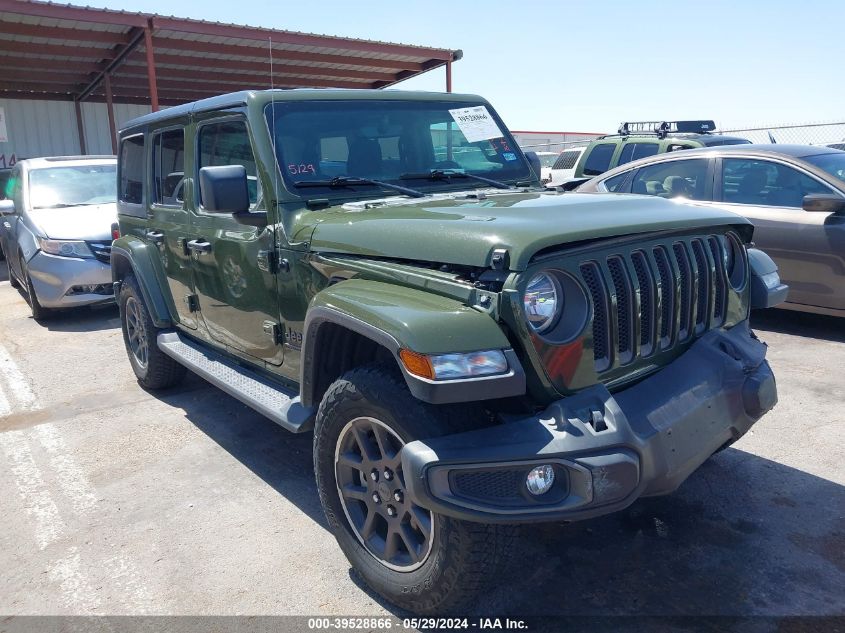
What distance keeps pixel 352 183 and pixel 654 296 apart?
5.32 feet

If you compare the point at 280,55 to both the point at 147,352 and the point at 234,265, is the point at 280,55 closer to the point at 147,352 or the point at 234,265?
the point at 147,352

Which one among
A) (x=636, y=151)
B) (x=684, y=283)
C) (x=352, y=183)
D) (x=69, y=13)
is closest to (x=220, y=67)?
(x=69, y=13)

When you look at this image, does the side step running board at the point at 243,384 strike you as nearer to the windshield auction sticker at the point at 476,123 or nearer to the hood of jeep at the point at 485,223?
the hood of jeep at the point at 485,223

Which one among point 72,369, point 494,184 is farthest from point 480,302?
point 72,369

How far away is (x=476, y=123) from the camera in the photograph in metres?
4.16

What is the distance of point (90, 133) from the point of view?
1906 centimetres

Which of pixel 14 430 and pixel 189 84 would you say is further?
pixel 189 84

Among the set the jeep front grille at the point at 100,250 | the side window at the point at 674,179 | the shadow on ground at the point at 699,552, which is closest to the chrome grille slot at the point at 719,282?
the shadow on ground at the point at 699,552

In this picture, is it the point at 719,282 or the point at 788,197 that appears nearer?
the point at 719,282

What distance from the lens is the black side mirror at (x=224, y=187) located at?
3.17 meters

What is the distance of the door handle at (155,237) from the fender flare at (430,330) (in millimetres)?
2588

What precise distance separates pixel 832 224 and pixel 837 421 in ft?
7.00

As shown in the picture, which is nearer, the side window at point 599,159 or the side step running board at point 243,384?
the side step running board at point 243,384

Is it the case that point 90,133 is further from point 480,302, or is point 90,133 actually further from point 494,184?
point 480,302
